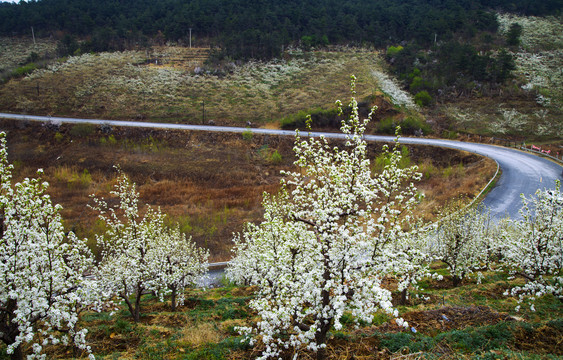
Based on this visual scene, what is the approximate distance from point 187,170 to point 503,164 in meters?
36.8

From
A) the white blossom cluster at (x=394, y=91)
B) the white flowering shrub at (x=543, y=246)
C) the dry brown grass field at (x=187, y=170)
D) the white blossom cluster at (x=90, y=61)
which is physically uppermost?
the white blossom cluster at (x=90, y=61)

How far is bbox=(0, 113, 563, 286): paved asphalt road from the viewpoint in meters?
26.0

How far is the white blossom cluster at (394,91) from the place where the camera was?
56062 mm

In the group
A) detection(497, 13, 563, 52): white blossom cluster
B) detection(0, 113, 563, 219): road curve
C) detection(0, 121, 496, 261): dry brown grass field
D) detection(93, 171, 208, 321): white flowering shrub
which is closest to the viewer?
detection(93, 171, 208, 321): white flowering shrub

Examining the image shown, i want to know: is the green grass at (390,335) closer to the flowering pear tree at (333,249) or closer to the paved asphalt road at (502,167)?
the flowering pear tree at (333,249)

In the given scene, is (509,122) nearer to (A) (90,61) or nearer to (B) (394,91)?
(B) (394,91)

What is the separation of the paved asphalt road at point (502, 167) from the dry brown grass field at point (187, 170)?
1.57 metres

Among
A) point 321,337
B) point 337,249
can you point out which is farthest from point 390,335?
point 337,249

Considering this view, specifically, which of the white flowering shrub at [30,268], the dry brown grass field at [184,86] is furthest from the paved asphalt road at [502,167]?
the white flowering shrub at [30,268]

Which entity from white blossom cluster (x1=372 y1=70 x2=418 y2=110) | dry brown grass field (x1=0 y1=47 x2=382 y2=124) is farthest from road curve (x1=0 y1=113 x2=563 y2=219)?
white blossom cluster (x1=372 y1=70 x2=418 y2=110)

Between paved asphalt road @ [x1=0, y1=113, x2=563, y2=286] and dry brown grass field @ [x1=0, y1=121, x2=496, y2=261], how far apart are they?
5.15 feet

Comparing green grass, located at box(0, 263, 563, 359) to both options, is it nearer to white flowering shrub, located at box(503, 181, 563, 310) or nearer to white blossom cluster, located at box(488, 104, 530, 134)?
white flowering shrub, located at box(503, 181, 563, 310)

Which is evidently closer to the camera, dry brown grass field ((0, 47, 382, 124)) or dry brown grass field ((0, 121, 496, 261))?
dry brown grass field ((0, 121, 496, 261))

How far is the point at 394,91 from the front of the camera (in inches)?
2336
